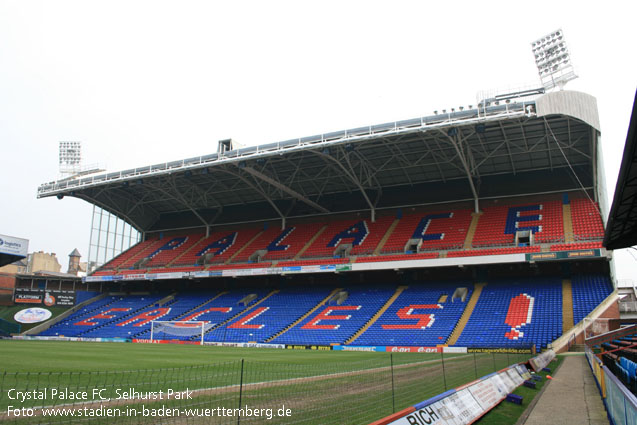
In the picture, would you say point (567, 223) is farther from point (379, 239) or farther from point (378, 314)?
point (378, 314)

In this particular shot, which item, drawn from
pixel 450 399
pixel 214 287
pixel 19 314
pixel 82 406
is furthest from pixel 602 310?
pixel 19 314

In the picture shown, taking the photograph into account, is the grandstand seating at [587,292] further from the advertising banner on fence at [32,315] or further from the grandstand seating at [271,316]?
the advertising banner on fence at [32,315]

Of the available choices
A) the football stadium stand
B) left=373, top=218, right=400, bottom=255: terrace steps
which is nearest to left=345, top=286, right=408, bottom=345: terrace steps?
the football stadium stand

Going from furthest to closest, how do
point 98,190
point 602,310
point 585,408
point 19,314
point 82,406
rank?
point 98,190 → point 19,314 → point 602,310 → point 585,408 → point 82,406

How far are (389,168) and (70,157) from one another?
34.1 meters

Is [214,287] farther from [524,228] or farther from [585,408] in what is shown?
[585,408]

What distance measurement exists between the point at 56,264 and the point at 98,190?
50.0 meters

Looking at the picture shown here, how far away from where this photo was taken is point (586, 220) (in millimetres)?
32969

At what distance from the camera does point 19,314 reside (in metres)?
43.3

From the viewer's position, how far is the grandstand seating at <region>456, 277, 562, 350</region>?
26406 millimetres

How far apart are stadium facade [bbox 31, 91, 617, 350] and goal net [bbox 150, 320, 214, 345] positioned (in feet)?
0.92

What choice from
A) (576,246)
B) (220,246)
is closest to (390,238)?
(576,246)

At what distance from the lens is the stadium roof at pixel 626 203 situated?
7.64 metres

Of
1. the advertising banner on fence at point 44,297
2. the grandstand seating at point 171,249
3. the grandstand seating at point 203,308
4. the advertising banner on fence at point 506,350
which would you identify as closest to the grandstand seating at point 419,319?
the advertising banner on fence at point 506,350
